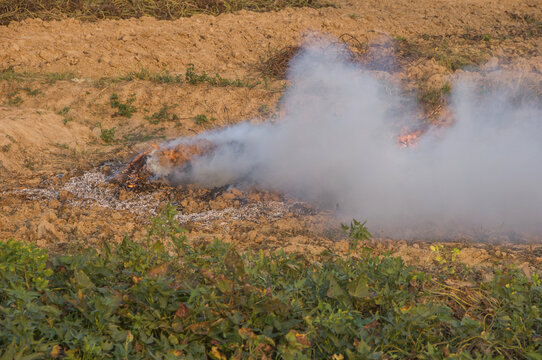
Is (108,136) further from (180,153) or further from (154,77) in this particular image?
(180,153)

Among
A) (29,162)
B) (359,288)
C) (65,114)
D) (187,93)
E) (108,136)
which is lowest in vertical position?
(29,162)

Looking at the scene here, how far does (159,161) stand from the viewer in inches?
234

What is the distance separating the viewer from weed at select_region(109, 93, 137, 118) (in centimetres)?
789

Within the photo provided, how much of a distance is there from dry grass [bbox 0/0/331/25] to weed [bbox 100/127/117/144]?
13.7 ft

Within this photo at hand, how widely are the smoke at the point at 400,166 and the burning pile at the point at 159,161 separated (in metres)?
0.09

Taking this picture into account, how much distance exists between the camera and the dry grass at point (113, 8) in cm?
1062

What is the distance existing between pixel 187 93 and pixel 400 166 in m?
3.70

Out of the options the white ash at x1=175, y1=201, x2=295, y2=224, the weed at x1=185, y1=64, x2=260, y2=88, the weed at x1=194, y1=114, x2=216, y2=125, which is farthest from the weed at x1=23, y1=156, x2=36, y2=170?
the weed at x1=185, y1=64, x2=260, y2=88

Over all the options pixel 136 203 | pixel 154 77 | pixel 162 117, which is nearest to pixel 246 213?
pixel 136 203

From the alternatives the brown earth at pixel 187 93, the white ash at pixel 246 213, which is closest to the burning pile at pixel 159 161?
the brown earth at pixel 187 93

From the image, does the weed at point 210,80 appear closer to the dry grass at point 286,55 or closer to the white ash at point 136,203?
the dry grass at point 286,55

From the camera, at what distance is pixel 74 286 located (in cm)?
287

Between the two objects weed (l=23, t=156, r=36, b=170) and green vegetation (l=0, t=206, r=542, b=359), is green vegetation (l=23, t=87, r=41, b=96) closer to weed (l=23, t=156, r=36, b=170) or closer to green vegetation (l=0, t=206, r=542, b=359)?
weed (l=23, t=156, r=36, b=170)

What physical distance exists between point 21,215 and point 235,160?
2.17m
